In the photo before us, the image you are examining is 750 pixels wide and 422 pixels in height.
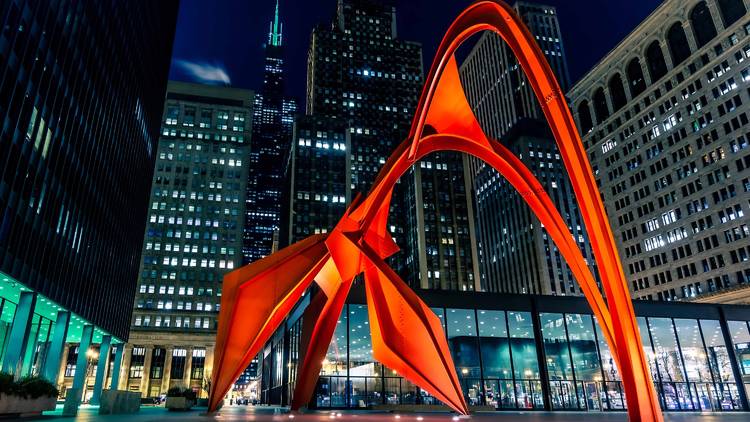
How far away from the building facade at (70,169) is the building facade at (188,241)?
3503 centimetres

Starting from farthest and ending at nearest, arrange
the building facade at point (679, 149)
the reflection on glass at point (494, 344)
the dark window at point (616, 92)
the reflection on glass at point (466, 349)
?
the dark window at point (616, 92) → the building facade at point (679, 149) → the reflection on glass at point (494, 344) → the reflection on glass at point (466, 349)

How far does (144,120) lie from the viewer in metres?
57.7

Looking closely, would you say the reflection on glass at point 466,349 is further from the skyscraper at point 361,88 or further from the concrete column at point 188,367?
the skyscraper at point 361,88

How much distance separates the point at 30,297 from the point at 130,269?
28590 mm

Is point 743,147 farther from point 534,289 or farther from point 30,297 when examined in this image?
point 30,297

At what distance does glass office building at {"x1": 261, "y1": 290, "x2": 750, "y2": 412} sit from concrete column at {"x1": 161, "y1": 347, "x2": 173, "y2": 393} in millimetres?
68631

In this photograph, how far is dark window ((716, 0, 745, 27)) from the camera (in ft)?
241

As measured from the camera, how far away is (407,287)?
62.8ft

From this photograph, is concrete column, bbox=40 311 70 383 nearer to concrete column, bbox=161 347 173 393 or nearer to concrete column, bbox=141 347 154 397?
concrete column, bbox=161 347 173 393

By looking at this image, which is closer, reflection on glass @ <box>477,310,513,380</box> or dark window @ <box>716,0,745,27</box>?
reflection on glass @ <box>477,310,513,380</box>

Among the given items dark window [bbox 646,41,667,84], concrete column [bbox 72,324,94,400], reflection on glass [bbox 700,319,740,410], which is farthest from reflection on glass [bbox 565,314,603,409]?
dark window [bbox 646,41,667,84]

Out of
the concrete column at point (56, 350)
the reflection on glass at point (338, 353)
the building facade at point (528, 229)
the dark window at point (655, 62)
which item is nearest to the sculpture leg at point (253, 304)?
the reflection on glass at point (338, 353)

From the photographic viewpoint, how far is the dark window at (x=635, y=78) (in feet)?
297

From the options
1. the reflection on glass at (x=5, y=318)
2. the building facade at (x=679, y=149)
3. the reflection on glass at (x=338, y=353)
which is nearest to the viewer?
the reflection on glass at (x=338, y=353)
